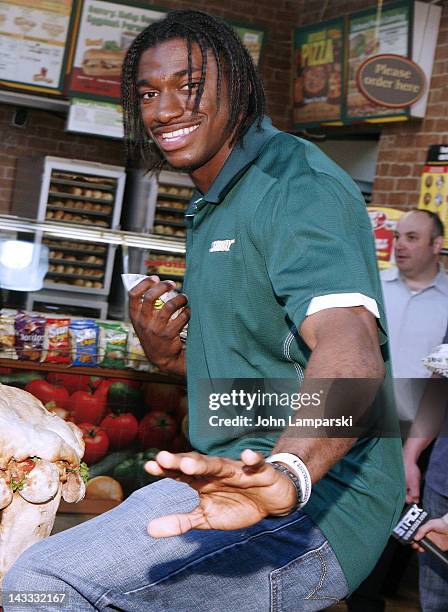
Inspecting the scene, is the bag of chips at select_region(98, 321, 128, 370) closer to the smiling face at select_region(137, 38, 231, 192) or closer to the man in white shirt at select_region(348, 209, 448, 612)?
the man in white shirt at select_region(348, 209, 448, 612)

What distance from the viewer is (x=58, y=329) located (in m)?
3.62

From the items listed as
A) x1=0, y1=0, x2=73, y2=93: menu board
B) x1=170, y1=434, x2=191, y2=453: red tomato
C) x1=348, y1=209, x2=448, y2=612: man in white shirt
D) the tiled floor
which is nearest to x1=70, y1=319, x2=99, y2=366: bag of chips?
x1=170, y1=434, x2=191, y2=453: red tomato

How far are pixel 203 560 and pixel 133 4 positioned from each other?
644cm

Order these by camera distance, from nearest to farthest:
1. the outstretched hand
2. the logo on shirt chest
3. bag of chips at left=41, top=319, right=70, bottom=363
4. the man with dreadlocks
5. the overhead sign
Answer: the outstretched hand → the man with dreadlocks → the logo on shirt chest → bag of chips at left=41, top=319, right=70, bottom=363 → the overhead sign

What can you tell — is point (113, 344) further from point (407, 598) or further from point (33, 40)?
point (33, 40)

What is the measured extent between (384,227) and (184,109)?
12.4 feet

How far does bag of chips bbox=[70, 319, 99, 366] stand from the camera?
11.6 ft

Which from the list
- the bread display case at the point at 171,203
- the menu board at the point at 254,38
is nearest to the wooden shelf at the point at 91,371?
the bread display case at the point at 171,203

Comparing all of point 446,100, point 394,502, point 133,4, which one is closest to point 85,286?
point 133,4

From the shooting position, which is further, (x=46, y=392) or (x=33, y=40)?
(x=33, y=40)

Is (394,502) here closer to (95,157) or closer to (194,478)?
(194,478)

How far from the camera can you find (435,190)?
5.87 m

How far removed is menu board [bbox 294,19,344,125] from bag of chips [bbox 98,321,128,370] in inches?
142

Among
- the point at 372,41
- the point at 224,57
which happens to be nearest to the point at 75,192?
the point at 372,41
